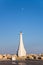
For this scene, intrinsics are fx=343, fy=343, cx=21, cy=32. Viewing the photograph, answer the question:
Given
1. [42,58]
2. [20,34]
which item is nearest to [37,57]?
[42,58]

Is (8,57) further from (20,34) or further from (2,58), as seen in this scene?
(20,34)

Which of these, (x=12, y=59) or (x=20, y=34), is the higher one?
(x=20, y=34)

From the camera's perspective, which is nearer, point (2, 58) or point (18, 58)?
point (18, 58)

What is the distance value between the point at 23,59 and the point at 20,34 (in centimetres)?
1090

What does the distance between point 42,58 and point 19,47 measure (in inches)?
440

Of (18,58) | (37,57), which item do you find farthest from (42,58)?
(18,58)

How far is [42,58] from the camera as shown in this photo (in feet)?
493

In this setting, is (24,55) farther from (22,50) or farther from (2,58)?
(2,58)

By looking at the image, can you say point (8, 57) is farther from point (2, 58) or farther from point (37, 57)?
point (37, 57)

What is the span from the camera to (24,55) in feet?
483

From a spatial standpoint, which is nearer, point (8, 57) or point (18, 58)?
point (18, 58)

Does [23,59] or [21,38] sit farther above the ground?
[21,38]

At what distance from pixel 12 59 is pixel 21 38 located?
991 centimetres

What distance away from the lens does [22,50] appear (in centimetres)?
14800
